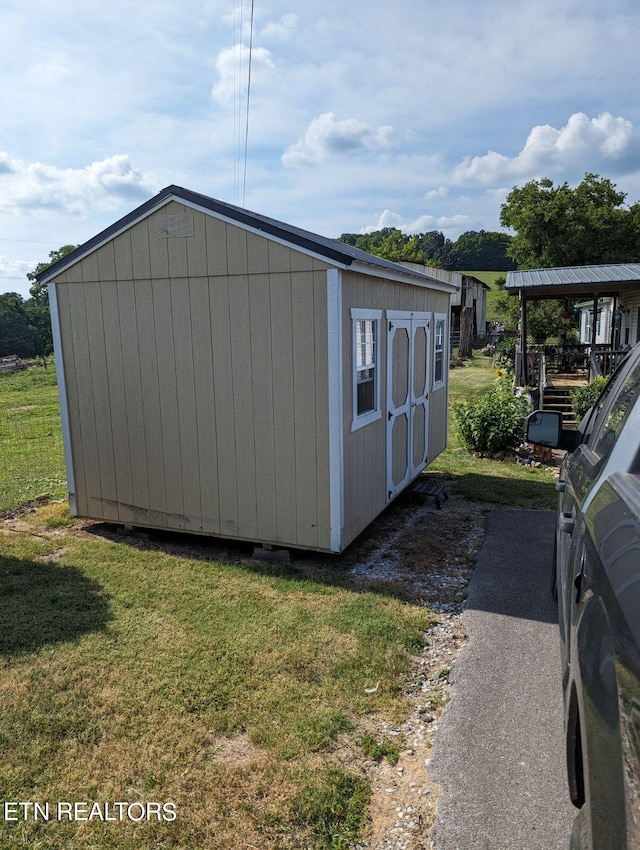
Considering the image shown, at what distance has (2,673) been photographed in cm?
337

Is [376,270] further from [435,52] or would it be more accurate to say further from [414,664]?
[435,52]

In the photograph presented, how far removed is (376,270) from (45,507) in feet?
14.7

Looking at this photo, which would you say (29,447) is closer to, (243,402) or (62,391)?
(62,391)

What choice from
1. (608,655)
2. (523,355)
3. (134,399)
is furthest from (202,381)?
(523,355)

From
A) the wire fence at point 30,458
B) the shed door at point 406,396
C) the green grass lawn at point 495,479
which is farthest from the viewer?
the wire fence at point 30,458

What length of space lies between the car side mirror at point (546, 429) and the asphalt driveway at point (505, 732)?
1334mm

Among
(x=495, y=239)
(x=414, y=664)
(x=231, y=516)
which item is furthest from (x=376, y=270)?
(x=495, y=239)

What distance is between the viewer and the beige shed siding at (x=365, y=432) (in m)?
4.85

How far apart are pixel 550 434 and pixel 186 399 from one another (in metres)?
3.25

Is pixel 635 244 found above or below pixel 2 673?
above

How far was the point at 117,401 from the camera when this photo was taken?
5621mm

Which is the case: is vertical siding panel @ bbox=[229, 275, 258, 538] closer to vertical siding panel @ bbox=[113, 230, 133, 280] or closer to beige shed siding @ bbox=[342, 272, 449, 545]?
beige shed siding @ bbox=[342, 272, 449, 545]

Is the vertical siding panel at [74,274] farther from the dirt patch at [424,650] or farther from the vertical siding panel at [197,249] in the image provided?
the dirt patch at [424,650]

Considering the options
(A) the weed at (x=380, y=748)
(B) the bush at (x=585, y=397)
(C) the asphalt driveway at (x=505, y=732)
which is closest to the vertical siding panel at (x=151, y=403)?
(C) the asphalt driveway at (x=505, y=732)
